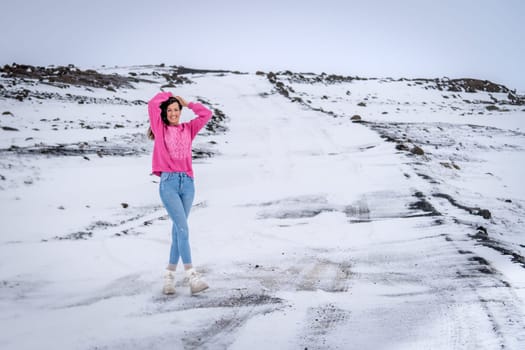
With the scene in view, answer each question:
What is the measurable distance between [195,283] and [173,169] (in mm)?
1088

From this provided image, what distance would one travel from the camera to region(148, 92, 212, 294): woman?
3900mm

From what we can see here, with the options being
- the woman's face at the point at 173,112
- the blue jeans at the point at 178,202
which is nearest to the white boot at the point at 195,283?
the blue jeans at the point at 178,202

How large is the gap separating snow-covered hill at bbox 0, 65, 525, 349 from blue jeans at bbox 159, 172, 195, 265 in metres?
0.42

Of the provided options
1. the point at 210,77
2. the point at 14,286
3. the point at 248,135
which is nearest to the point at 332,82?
the point at 210,77

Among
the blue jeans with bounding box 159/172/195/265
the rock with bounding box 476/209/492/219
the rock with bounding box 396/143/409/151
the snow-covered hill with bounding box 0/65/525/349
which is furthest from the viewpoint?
the rock with bounding box 396/143/409/151

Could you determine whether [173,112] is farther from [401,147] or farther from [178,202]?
[401,147]

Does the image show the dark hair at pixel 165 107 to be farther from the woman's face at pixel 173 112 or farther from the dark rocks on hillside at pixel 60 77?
the dark rocks on hillside at pixel 60 77

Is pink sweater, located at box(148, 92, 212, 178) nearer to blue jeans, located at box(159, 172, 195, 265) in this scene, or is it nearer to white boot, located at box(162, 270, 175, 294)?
blue jeans, located at box(159, 172, 195, 265)

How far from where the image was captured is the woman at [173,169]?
3900mm

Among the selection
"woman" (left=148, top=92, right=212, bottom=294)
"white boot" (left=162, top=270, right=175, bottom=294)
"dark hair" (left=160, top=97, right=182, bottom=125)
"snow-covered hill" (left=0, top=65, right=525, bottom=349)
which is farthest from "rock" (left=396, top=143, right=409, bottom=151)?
"white boot" (left=162, top=270, right=175, bottom=294)

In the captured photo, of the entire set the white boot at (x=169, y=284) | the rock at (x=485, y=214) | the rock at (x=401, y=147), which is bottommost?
the white boot at (x=169, y=284)

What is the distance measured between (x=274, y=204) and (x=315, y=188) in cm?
111

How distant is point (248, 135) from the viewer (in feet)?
40.9

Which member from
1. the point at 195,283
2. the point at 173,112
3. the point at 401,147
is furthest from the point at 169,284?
the point at 401,147
